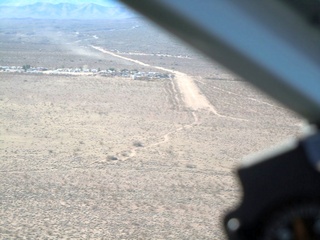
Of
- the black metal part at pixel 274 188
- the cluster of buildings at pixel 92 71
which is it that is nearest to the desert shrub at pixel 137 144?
the black metal part at pixel 274 188

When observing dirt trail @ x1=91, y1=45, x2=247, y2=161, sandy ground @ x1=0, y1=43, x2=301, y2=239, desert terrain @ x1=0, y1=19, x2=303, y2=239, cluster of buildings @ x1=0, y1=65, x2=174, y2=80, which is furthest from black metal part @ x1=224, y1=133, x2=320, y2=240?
cluster of buildings @ x1=0, y1=65, x2=174, y2=80

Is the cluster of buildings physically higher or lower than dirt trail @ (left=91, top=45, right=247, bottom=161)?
lower

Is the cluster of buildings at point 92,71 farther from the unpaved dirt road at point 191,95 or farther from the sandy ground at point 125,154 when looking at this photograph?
the sandy ground at point 125,154

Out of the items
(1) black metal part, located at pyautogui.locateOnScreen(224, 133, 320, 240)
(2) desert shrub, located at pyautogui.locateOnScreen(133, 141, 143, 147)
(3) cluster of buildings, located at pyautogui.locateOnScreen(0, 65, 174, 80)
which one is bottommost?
(3) cluster of buildings, located at pyautogui.locateOnScreen(0, 65, 174, 80)

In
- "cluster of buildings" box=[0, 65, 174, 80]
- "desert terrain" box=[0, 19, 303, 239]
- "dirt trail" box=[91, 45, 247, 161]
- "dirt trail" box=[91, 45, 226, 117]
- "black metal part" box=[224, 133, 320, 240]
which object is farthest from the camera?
"cluster of buildings" box=[0, 65, 174, 80]

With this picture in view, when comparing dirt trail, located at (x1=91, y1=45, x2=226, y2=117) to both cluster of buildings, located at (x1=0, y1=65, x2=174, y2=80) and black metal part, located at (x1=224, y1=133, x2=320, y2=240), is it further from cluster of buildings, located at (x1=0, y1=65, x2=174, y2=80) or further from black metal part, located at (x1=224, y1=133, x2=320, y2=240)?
black metal part, located at (x1=224, y1=133, x2=320, y2=240)

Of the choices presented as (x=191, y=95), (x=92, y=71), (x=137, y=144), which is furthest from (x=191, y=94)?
(x=92, y=71)

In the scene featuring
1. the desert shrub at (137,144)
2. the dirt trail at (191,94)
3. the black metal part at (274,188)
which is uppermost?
the black metal part at (274,188)
